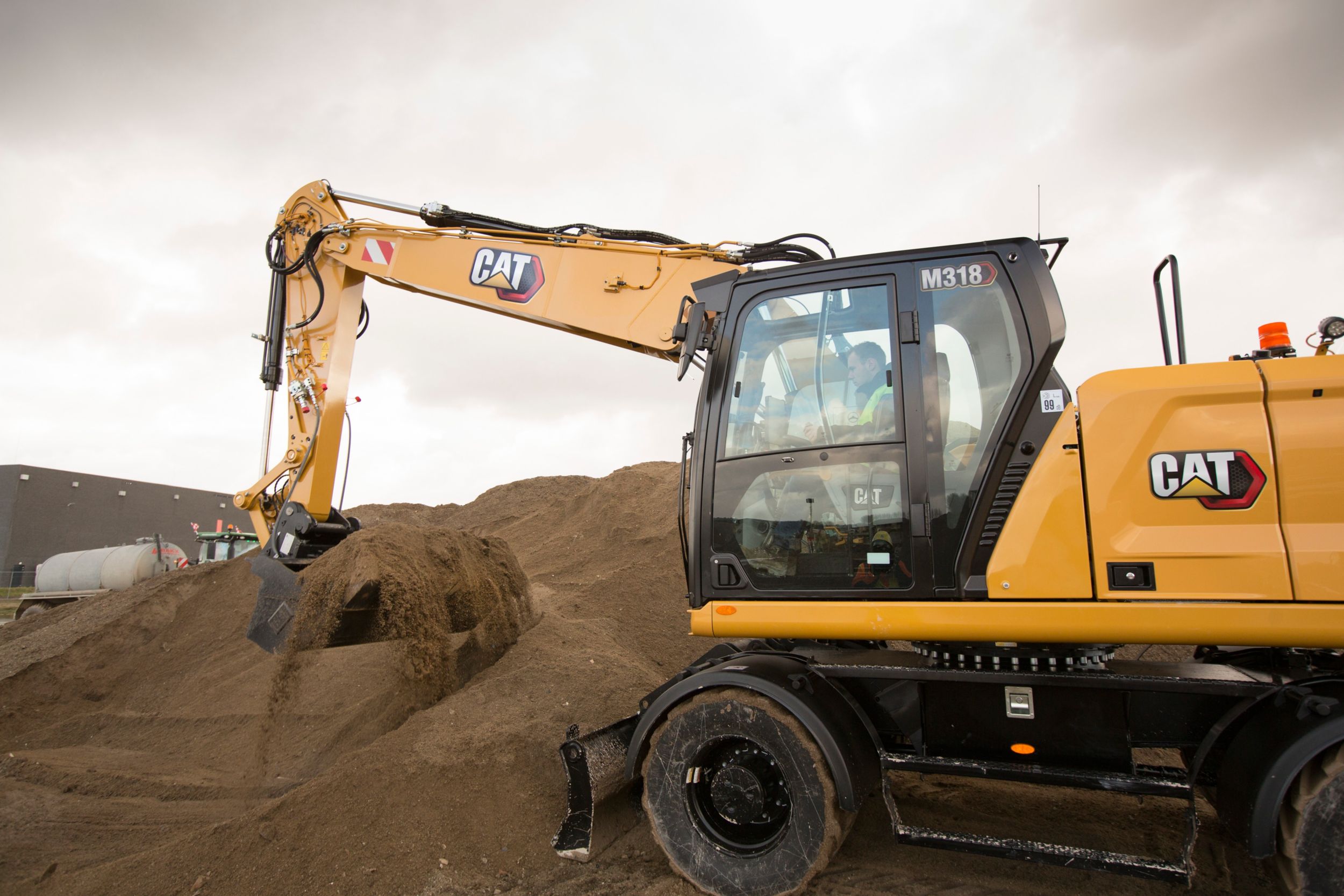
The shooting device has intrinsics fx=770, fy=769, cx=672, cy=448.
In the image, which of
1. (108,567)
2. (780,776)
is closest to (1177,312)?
(780,776)

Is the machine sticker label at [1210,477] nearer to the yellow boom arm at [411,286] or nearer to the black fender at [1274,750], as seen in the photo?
the black fender at [1274,750]

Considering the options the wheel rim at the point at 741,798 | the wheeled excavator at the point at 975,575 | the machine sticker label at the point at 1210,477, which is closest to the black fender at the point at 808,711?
the wheeled excavator at the point at 975,575

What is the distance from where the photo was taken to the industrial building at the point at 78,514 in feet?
88.7

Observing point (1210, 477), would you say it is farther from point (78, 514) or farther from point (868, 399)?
point (78, 514)

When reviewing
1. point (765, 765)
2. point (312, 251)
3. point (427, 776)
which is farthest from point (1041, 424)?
point (312, 251)

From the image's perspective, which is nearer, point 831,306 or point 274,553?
point 831,306

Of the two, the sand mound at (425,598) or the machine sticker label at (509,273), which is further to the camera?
the machine sticker label at (509,273)

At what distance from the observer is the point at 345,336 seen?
5.92 metres

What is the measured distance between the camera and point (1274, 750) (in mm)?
2898

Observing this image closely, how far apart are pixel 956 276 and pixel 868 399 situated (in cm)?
68

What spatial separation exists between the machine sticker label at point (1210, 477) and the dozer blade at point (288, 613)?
439 cm

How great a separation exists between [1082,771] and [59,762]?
7372mm

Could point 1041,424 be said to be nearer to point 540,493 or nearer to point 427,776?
point 427,776

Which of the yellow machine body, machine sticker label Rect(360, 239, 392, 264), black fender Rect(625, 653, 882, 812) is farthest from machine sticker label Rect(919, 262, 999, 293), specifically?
machine sticker label Rect(360, 239, 392, 264)
